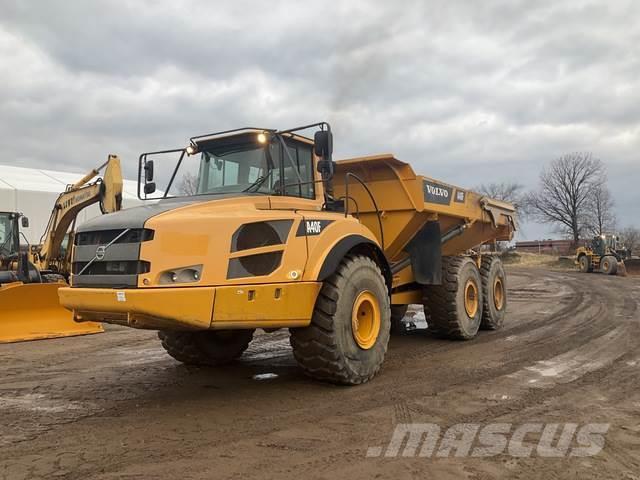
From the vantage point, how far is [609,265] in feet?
95.8

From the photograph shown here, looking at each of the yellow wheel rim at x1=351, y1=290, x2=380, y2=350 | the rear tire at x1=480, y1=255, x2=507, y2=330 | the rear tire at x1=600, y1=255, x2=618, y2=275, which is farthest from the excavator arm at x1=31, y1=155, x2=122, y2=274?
the rear tire at x1=600, y1=255, x2=618, y2=275

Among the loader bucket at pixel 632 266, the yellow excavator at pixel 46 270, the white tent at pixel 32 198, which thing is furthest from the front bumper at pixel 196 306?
the loader bucket at pixel 632 266

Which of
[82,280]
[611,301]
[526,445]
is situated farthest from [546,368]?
[611,301]

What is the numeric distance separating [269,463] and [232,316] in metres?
1.30

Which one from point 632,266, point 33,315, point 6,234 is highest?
point 6,234

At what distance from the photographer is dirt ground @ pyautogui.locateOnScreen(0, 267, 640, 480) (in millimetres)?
3479

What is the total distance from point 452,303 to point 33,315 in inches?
289

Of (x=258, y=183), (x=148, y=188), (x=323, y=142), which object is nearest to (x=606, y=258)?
(x=323, y=142)

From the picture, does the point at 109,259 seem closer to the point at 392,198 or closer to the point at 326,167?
the point at 326,167

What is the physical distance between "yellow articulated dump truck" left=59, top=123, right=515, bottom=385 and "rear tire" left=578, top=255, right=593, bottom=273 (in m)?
26.5

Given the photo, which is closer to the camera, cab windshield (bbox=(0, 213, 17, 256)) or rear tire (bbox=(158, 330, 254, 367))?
rear tire (bbox=(158, 330, 254, 367))

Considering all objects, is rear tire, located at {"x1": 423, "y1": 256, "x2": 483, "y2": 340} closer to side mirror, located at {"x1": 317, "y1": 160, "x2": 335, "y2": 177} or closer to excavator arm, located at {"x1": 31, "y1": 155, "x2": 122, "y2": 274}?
side mirror, located at {"x1": 317, "y1": 160, "x2": 335, "y2": 177}

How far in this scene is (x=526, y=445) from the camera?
382 cm

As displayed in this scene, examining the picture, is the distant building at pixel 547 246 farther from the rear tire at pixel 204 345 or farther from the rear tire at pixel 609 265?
the rear tire at pixel 204 345
